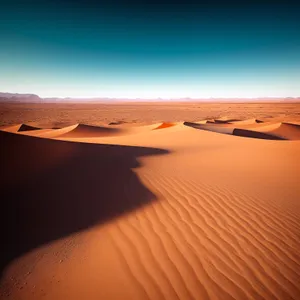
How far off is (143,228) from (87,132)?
15.2 meters

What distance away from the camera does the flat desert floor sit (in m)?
2.45

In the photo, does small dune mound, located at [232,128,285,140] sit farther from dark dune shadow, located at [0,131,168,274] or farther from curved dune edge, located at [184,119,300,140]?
dark dune shadow, located at [0,131,168,274]

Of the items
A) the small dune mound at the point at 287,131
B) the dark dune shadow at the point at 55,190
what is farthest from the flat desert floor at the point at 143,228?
the small dune mound at the point at 287,131

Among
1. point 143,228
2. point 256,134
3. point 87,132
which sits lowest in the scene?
point 256,134

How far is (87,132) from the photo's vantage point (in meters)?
17.6

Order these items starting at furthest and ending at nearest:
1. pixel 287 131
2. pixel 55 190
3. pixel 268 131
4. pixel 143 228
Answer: pixel 287 131 < pixel 268 131 < pixel 55 190 < pixel 143 228

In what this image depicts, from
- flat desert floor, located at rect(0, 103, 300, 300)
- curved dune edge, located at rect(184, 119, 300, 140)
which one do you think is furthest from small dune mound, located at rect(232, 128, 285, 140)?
flat desert floor, located at rect(0, 103, 300, 300)

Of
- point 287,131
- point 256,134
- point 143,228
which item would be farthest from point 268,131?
point 143,228

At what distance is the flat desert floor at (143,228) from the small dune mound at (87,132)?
10.0m

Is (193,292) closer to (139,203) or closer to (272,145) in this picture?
(139,203)

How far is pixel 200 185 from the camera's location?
5.16 meters

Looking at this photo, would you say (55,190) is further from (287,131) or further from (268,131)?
(287,131)

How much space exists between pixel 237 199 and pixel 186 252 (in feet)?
6.75

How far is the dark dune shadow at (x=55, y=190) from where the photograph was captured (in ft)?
11.0
